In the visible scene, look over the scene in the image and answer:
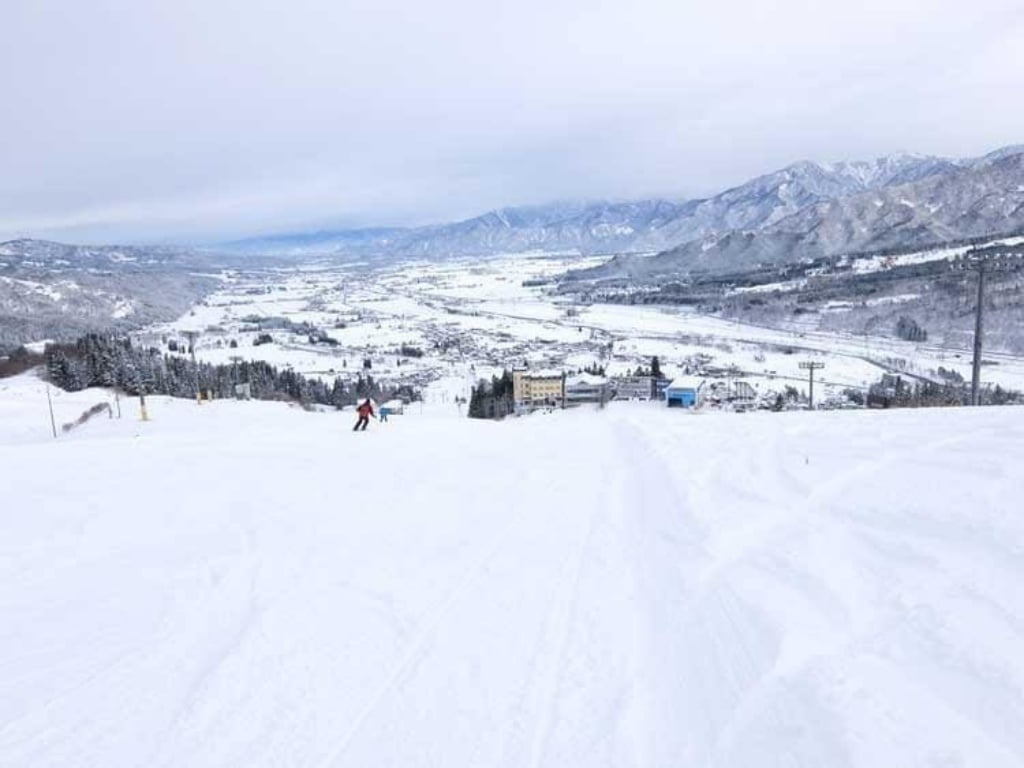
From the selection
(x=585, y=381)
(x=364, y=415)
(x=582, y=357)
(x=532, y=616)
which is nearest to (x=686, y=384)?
(x=585, y=381)

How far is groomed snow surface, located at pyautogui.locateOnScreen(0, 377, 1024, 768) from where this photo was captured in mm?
3996

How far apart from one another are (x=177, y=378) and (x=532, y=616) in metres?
74.7

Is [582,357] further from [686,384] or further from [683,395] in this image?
[683,395]

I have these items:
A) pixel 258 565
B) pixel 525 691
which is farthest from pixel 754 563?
pixel 258 565

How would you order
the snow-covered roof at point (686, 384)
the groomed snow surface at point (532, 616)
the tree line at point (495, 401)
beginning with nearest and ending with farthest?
the groomed snow surface at point (532, 616) → the snow-covered roof at point (686, 384) → the tree line at point (495, 401)

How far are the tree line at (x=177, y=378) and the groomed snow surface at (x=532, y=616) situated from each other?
5543 centimetres

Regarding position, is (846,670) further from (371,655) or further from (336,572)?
(336,572)

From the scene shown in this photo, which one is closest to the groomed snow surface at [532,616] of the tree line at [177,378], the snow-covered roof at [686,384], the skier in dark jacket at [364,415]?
the skier in dark jacket at [364,415]

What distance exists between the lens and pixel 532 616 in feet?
18.8

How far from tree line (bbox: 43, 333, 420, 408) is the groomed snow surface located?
5543cm

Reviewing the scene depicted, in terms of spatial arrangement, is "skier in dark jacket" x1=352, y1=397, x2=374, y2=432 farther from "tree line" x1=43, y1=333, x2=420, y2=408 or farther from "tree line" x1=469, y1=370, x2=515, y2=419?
"tree line" x1=43, y1=333, x2=420, y2=408

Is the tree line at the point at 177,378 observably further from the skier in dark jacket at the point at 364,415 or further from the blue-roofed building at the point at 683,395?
the skier in dark jacket at the point at 364,415

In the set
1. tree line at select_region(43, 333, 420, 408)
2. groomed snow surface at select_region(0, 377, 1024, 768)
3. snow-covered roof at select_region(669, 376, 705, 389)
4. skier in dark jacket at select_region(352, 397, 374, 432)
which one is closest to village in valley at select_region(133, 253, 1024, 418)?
snow-covered roof at select_region(669, 376, 705, 389)

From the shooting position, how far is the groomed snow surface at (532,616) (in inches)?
157
